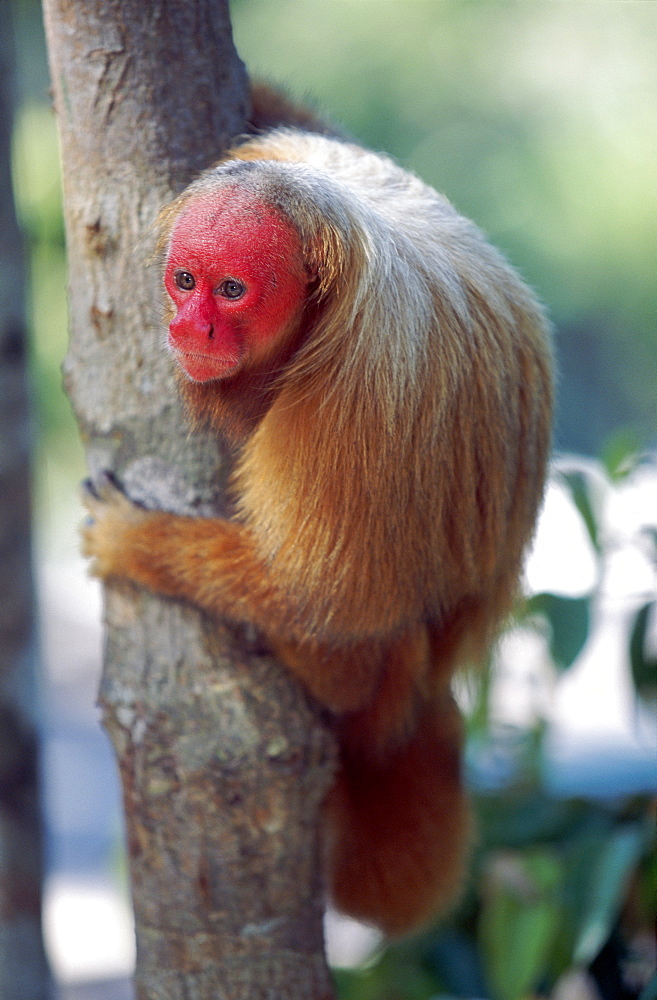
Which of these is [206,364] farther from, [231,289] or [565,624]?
[565,624]

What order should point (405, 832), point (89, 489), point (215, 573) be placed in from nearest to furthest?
point (215, 573)
point (89, 489)
point (405, 832)

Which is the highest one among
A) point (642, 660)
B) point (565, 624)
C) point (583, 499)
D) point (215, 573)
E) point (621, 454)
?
point (621, 454)

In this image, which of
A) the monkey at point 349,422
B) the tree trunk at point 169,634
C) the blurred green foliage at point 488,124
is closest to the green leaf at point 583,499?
the monkey at point 349,422

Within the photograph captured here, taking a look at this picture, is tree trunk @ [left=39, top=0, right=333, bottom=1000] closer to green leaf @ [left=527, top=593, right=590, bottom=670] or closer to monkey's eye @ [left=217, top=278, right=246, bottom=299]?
monkey's eye @ [left=217, top=278, right=246, bottom=299]

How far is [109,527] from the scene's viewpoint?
1.90 m

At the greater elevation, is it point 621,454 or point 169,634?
point 621,454

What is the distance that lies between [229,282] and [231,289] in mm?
12

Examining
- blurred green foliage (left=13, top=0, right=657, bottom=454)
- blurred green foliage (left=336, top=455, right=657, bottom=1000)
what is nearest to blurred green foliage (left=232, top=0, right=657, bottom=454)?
blurred green foliage (left=13, top=0, right=657, bottom=454)

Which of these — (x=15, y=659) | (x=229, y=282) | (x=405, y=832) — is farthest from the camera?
(x=15, y=659)

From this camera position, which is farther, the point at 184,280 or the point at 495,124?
the point at 495,124

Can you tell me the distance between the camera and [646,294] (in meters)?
7.48

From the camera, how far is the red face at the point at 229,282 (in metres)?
1.56

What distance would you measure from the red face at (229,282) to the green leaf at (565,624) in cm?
108

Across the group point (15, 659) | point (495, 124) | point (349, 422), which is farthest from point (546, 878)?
point (495, 124)
